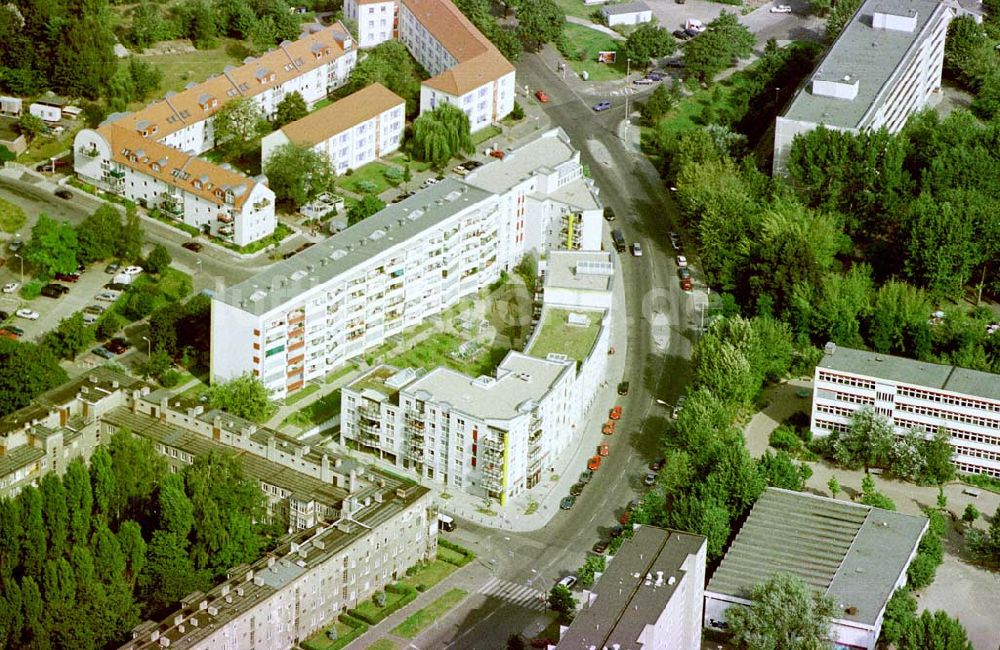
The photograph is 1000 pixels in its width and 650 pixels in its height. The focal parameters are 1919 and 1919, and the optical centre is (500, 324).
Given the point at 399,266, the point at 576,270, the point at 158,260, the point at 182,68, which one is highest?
the point at 182,68

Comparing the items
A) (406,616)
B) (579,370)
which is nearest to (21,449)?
(406,616)

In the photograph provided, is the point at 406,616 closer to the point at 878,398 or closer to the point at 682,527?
the point at 682,527

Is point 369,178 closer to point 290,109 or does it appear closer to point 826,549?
point 290,109

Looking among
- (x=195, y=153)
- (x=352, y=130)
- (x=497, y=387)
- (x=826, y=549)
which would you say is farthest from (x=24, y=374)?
(x=826, y=549)

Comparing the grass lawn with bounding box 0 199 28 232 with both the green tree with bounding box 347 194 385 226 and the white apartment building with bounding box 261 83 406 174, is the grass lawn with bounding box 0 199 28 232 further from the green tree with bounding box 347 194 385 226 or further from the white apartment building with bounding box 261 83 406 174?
the green tree with bounding box 347 194 385 226

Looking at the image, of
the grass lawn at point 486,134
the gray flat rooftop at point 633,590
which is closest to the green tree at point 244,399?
the gray flat rooftop at point 633,590

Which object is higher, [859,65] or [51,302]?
[859,65]

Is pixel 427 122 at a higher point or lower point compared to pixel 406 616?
higher
